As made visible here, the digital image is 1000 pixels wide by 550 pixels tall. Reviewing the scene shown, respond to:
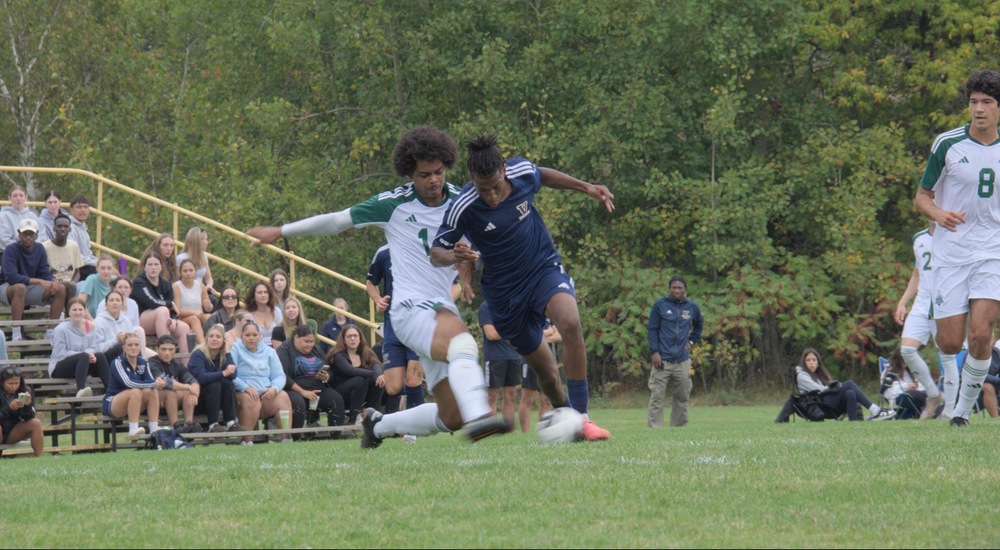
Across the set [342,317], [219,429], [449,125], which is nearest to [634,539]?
[219,429]

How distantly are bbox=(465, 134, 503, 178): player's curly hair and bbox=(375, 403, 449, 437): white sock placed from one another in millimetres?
1434

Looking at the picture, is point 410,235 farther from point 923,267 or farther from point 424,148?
point 923,267

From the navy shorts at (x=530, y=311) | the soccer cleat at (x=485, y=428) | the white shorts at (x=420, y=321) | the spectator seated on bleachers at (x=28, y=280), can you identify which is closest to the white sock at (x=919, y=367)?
the navy shorts at (x=530, y=311)

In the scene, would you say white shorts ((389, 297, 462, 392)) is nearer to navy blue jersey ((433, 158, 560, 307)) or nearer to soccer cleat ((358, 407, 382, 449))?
navy blue jersey ((433, 158, 560, 307))

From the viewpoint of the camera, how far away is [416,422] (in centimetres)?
826

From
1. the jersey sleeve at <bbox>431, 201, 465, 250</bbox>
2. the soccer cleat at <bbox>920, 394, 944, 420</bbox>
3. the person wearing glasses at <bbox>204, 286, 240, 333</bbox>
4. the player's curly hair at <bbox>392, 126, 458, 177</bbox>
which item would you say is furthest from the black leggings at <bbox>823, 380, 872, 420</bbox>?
the jersey sleeve at <bbox>431, 201, 465, 250</bbox>

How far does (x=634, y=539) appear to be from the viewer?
4.94m

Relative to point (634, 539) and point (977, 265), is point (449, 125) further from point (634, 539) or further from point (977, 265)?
point (634, 539)

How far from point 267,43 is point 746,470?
86.5ft

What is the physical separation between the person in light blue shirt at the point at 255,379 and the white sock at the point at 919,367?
23.2 ft

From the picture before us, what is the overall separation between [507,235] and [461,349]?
0.89 meters

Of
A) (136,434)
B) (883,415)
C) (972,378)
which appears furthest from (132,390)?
(883,415)

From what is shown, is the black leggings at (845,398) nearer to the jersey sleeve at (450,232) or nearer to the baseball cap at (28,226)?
the baseball cap at (28,226)

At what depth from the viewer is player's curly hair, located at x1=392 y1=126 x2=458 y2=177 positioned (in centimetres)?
813
